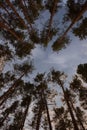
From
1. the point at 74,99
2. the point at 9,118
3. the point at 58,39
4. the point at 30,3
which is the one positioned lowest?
the point at 9,118

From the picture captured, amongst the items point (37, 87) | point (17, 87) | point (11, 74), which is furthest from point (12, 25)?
point (37, 87)

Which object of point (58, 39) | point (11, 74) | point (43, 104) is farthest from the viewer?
point (43, 104)

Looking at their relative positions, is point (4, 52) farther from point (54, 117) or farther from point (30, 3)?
point (54, 117)

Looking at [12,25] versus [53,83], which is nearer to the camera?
[12,25]

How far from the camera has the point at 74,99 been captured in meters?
21.8

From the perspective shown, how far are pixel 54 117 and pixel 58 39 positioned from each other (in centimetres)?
1058

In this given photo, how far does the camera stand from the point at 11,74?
65.4ft

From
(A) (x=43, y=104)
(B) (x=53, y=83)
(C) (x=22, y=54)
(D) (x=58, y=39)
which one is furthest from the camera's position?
(B) (x=53, y=83)

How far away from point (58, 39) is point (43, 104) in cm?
857

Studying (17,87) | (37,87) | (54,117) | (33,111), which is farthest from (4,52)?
(54,117)

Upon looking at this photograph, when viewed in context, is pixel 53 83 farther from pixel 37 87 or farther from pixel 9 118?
pixel 9 118

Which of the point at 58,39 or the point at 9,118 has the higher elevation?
the point at 58,39

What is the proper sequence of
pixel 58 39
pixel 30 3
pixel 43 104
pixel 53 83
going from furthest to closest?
pixel 53 83
pixel 43 104
pixel 58 39
pixel 30 3

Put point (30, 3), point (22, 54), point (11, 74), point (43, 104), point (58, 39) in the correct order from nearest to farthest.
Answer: point (30, 3) < point (58, 39) < point (22, 54) < point (11, 74) < point (43, 104)
